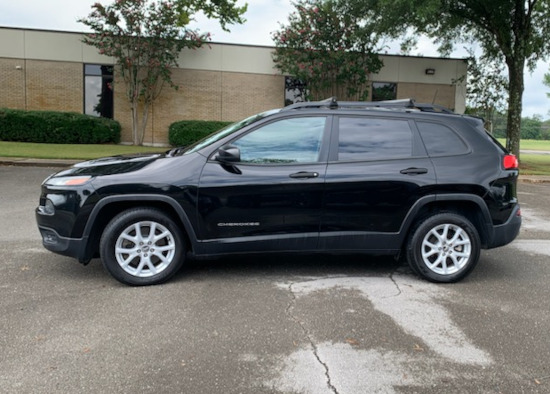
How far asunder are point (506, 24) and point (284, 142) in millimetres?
16711

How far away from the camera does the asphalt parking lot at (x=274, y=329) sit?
118 inches

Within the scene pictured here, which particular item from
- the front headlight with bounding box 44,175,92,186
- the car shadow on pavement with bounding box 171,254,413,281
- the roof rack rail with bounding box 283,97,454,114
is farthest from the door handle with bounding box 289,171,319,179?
the front headlight with bounding box 44,175,92,186

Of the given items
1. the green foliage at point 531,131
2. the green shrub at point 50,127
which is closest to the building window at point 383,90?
the green shrub at point 50,127

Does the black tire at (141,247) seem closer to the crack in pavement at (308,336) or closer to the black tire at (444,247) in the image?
the crack in pavement at (308,336)

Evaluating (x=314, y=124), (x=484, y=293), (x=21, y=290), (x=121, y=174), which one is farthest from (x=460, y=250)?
(x=21, y=290)

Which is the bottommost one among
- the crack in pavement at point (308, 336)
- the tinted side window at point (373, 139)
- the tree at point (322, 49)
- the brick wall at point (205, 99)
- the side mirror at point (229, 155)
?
the crack in pavement at point (308, 336)

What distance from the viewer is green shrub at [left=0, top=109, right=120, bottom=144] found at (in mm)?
18984

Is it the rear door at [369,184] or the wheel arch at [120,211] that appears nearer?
the wheel arch at [120,211]

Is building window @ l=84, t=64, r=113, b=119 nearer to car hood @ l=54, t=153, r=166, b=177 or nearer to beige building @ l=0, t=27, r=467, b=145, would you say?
beige building @ l=0, t=27, r=467, b=145

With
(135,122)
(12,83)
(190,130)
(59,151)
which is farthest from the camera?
(135,122)

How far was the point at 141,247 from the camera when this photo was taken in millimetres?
4535

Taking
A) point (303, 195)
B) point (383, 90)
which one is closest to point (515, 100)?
point (383, 90)

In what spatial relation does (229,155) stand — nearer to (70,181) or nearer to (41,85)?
(70,181)

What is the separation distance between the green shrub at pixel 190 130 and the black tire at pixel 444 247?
53.3 ft
